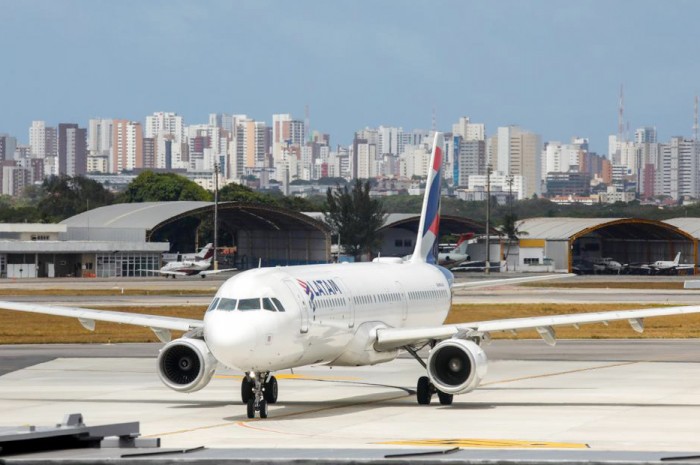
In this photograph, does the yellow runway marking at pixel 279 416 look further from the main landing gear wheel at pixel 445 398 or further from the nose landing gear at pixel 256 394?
the main landing gear wheel at pixel 445 398

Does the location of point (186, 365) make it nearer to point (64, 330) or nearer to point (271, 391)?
point (271, 391)

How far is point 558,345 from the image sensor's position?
56812 mm

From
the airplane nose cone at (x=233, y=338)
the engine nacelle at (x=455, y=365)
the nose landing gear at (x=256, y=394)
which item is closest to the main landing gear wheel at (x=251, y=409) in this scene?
the nose landing gear at (x=256, y=394)

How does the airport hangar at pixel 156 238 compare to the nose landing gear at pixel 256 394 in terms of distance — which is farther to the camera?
the airport hangar at pixel 156 238

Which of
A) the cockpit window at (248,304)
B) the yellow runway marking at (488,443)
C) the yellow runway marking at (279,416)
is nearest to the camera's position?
the yellow runway marking at (488,443)

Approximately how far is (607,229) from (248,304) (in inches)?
5900

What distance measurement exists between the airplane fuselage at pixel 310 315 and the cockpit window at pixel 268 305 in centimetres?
7

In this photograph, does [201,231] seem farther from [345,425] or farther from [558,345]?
[345,425]

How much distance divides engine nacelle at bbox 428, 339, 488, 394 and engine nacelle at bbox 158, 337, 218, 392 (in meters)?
5.58

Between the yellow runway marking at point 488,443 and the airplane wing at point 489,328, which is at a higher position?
the airplane wing at point 489,328

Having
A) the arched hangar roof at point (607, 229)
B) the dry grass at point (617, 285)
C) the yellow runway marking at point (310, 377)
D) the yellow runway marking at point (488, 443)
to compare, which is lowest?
the dry grass at point (617, 285)

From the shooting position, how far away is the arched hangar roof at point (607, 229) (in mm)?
165625

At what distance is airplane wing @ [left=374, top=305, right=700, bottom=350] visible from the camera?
34.1 meters

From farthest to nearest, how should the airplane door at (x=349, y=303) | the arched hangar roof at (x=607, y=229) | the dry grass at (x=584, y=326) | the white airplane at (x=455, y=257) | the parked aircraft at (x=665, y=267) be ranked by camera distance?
1. the arched hangar roof at (x=607, y=229)
2. the parked aircraft at (x=665, y=267)
3. the white airplane at (x=455, y=257)
4. the dry grass at (x=584, y=326)
5. the airplane door at (x=349, y=303)
